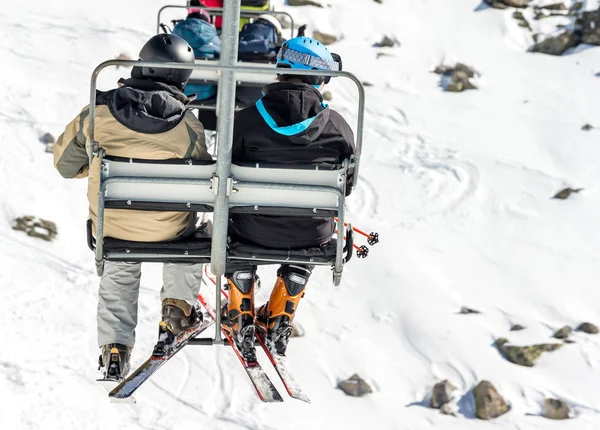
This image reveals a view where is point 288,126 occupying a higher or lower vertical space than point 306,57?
lower

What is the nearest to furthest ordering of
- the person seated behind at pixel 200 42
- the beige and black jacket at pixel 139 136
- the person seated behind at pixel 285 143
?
1. the beige and black jacket at pixel 139 136
2. the person seated behind at pixel 285 143
3. the person seated behind at pixel 200 42

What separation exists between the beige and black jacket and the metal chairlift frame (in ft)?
0.69

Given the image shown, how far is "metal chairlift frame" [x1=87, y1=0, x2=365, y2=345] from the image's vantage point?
411 cm

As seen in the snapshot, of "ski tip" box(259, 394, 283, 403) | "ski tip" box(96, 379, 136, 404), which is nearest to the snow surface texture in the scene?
"ski tip" box(96, 379, 136, 404)

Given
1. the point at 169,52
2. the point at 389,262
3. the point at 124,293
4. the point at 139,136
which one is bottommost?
the point at 389,262

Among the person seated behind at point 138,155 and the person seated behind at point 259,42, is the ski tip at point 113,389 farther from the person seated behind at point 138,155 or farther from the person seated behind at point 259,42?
the person seated behind at point 259,42

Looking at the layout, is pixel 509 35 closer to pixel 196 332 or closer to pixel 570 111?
pixel 570 111

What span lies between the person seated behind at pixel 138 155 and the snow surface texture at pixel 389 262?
3.99 metres

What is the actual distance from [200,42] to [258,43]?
0.78 m

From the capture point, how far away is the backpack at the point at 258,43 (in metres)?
8.78

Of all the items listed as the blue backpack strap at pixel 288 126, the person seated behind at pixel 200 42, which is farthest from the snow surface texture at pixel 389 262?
the blue backpack strap at pixel 288 126

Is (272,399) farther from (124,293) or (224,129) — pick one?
(224,129)

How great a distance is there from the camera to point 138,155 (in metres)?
4.62

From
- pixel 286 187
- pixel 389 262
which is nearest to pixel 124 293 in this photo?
pixel 286 187
